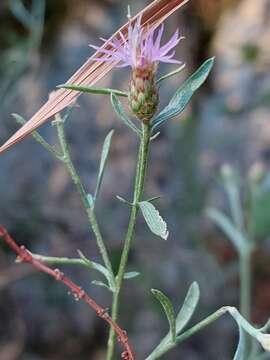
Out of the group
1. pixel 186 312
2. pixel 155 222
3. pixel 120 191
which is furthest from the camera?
pixel 120 191

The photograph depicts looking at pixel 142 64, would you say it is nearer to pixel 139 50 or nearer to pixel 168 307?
pixel 139 50

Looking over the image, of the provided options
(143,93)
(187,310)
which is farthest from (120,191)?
(143,93)

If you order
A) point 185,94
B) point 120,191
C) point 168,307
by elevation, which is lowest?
point 120,191

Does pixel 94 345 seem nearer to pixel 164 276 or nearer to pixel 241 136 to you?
pixel 164 276

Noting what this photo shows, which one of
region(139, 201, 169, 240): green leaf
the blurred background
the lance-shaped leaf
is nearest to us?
region(139, 201, 169, 240): green leaf

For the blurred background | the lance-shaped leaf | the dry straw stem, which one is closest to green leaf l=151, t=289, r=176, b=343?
the lance-shaped leaf

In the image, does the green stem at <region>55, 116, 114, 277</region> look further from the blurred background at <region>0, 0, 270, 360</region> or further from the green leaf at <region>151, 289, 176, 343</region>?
the blurred background at <region>0, 0, 270, 360</region>

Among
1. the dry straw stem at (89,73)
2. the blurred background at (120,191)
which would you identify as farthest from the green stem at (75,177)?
the blurred background at (120,191)
